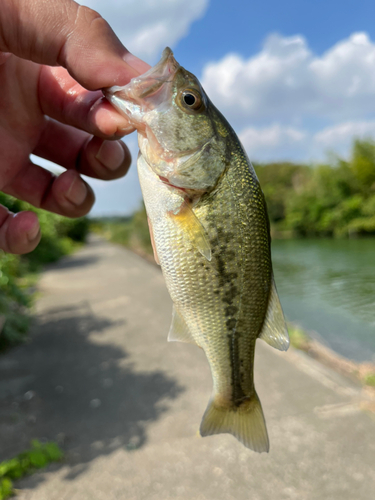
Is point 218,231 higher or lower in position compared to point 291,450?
higher

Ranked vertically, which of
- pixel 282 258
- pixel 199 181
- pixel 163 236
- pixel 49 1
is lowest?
pixel 282 258

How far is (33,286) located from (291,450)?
1285 cm

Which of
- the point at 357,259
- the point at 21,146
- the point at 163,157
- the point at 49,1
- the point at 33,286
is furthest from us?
the point at 357,259

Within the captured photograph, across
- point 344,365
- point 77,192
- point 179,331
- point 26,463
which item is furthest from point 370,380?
point 77,192

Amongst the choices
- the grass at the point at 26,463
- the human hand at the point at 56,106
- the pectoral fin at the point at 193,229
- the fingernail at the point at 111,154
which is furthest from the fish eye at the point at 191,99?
the grass at the point at 26,463

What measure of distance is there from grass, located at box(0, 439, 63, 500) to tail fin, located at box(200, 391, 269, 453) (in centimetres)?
360

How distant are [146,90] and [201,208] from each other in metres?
0.53

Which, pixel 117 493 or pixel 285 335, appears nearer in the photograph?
pixel 285 335

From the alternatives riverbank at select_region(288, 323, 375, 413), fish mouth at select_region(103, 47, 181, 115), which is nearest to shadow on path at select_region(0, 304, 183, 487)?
riverbank at select_region(288, 323, 375, 413)

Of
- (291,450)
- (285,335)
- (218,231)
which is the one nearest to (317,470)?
(291,450)

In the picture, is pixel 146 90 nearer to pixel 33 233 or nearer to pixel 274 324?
pixel 274 324

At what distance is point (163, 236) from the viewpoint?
160cm

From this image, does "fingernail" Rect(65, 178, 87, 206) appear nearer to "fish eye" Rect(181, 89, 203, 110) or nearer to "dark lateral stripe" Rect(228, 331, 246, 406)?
"fish eye" Rect(181, 89, 203, 110)

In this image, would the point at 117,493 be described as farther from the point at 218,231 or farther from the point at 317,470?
the point at 218,231
